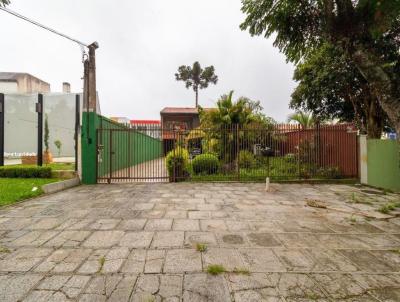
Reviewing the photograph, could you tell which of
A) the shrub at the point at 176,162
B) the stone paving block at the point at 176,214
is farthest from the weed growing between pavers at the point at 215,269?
the shrub at the point at 176,162

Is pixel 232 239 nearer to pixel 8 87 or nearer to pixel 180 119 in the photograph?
pixel 180 119

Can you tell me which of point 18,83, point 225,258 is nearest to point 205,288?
point 225,258

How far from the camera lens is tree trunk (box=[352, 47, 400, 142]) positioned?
16.5 feet

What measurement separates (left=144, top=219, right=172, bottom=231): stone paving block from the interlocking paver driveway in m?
0.02

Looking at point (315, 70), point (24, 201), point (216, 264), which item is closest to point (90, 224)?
point (216, 264)

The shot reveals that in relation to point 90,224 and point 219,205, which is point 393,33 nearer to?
point 219,205

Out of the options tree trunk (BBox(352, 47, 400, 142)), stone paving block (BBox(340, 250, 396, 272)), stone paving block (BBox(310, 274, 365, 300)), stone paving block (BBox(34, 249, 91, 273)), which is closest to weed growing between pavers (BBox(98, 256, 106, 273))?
stone paving block (BBox(34, 249, 91, 273))

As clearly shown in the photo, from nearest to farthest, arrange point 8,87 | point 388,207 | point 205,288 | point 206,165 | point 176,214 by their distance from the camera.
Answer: point 205,288 → point 176,214 → point 388,207 → point 206,165 → point 8,87

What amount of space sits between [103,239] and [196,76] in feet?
119

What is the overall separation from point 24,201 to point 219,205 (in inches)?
194

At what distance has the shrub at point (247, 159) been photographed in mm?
9953

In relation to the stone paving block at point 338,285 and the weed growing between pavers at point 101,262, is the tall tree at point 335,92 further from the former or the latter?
the weed growing between pavers at point 101,262

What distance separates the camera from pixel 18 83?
29031 mm

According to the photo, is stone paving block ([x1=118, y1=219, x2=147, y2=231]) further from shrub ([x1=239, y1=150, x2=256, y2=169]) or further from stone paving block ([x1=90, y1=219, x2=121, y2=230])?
shrub ([x1=239, y1=150, x2=256, y2=169])
